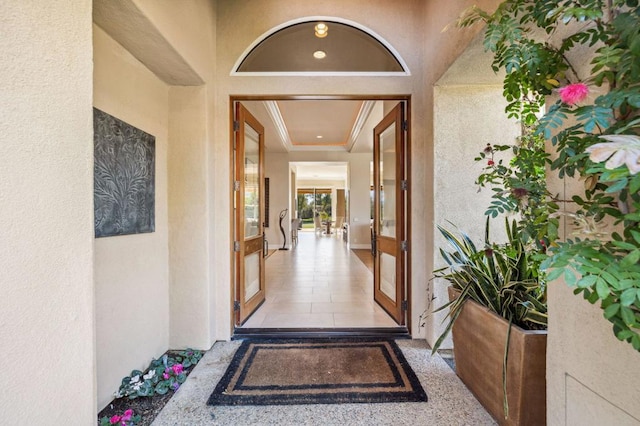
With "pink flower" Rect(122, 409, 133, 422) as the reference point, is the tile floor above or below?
above

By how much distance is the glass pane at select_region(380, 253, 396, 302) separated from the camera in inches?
124

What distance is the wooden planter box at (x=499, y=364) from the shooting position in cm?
145

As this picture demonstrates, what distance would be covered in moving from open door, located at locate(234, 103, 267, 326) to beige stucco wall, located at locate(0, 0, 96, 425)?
1678mm

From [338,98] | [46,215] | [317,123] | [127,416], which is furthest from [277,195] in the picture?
[46,215]

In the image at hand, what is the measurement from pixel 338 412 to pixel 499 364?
1.02 meters

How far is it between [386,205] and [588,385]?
2488 millimetres

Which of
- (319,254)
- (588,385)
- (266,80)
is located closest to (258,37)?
(266,80)

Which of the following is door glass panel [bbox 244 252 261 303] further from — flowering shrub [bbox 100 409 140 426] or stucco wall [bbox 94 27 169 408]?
flowering shrub [bbox 100 409 140 426]

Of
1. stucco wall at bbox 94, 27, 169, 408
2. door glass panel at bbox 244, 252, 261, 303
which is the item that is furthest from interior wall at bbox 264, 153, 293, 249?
stucco wall at bbox 94, 27, 169, 408

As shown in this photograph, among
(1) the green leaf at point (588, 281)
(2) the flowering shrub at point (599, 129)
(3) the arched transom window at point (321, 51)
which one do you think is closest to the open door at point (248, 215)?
(3) the arched transom window at point (321, 51)

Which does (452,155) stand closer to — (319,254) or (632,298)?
(632,298)

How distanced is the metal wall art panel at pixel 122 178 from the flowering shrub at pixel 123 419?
1119 millimetres

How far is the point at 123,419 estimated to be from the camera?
5.50 ft

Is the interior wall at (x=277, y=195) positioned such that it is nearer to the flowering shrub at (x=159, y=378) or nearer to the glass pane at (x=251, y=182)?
the glass pane at (x=251, y=182)
